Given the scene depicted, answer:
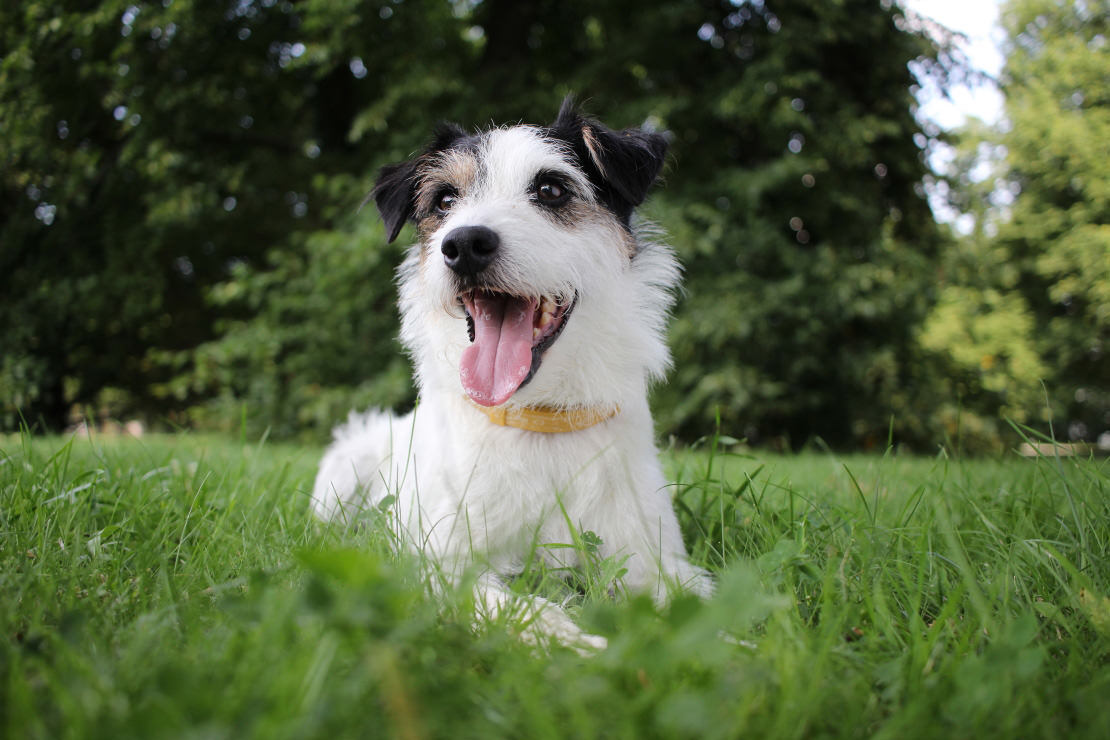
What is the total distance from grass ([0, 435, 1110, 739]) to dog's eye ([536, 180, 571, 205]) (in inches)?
59.9

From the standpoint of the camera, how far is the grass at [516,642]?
1.10m

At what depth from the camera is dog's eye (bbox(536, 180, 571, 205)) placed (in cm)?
297

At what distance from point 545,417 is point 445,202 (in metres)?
1.24

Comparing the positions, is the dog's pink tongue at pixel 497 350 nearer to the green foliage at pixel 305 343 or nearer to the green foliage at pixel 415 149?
the green foliage at pixel 415 149

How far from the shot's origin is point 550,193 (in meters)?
2.98

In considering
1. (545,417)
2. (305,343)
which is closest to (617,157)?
(545,417)

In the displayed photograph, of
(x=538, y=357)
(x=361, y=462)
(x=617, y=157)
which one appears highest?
(x=617, y=157)

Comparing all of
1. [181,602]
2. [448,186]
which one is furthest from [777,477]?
[181,602]

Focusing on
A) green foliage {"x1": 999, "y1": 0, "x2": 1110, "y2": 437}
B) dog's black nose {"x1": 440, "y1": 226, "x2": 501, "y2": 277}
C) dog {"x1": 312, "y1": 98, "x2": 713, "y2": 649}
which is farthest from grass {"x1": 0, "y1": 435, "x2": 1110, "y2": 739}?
green foliage {"x1": 999, "y1": 0, "x2": 1110, "y2": 437}

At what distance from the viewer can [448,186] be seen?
3.15 metres

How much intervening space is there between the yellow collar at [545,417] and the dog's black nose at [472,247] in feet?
1.77

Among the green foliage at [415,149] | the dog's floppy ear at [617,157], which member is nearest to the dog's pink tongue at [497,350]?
the dog's floppy ear at [617,157]

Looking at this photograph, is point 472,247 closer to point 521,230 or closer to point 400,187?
point 521,230

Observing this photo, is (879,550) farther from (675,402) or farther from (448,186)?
(675,402)
